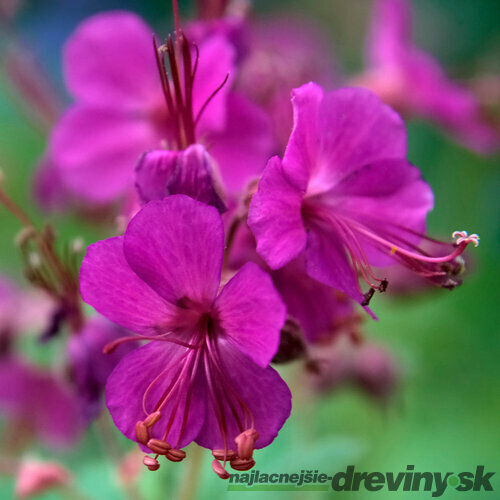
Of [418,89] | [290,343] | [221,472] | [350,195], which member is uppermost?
[418,89]

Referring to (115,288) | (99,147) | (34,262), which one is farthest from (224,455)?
(99,147)

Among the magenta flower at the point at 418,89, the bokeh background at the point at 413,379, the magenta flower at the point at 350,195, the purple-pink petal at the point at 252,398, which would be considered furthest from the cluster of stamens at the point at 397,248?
the magenta flower at the point at 418,89

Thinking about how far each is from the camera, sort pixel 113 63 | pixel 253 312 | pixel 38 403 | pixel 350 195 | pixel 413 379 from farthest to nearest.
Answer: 1. pixel 413 379
2. pixel 38 403
3. pixel 113 63
4. pixel 350 195
5. pixel 253 312

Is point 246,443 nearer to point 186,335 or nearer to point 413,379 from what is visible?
point 186,335

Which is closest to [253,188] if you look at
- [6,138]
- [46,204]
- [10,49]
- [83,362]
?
[83,362]

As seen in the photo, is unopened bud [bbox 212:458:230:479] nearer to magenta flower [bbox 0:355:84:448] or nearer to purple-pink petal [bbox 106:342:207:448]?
purple-pink petal [bbox 106:342:207:448]

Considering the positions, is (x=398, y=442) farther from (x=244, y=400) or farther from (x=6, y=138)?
(x=6, y=138)
